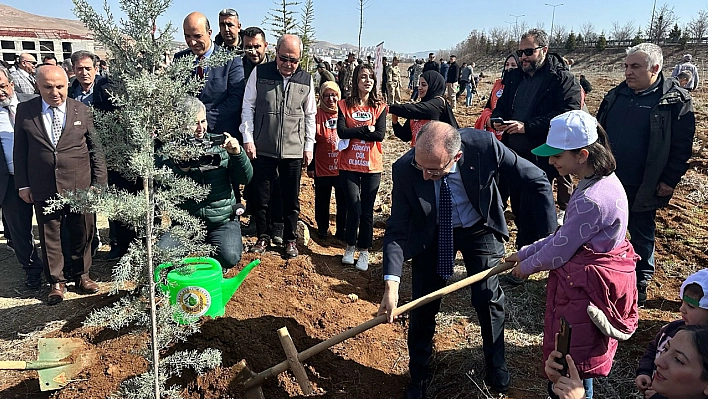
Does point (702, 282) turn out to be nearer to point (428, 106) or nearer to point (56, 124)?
point (428, 106)

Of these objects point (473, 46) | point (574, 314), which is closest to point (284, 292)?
point (574, 314)

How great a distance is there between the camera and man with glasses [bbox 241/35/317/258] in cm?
430

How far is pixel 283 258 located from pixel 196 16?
2312 mm

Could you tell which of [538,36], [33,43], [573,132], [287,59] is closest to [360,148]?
[287,59]

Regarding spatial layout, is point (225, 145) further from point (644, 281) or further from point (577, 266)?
point (644, 281)

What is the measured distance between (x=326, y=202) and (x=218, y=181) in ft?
5.97

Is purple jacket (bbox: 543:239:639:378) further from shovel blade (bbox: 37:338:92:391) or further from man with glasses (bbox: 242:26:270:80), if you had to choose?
man with glasses (bbox: 242:26:270:80)

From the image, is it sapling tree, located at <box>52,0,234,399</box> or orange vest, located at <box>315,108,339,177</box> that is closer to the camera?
sapling tree, located at <box>52,0,234,399</box>

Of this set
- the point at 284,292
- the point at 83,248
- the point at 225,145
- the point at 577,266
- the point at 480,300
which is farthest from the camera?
the point at 83,248

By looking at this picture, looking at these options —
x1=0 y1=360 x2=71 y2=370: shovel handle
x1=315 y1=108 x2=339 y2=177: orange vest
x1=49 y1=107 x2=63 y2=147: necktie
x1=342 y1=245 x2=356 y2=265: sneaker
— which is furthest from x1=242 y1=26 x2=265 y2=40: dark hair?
x1=0 y1=360 x2=71 y2=370: shovel handle

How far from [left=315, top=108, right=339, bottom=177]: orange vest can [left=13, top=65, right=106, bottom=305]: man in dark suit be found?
7.02 ft

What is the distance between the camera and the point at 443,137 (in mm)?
2377

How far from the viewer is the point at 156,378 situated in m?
2.30

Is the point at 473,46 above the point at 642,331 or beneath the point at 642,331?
above
